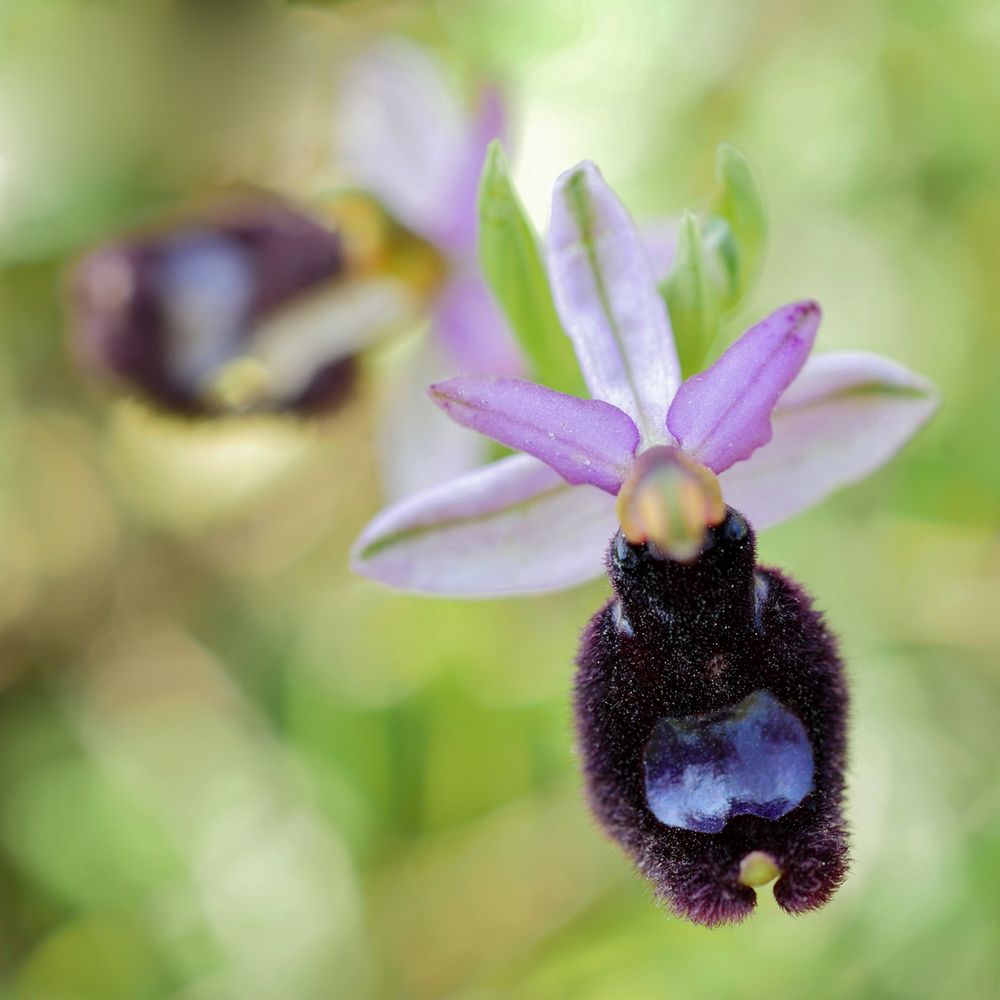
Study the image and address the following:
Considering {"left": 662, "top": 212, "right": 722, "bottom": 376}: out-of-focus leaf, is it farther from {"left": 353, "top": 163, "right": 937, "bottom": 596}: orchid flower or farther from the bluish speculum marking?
the bluish speculum marking

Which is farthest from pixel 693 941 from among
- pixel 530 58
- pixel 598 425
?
pixel 530 58

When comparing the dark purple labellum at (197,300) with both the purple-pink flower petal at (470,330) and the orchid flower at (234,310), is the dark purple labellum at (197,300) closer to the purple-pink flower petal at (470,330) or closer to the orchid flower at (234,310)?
the orchid flower at (234,310)

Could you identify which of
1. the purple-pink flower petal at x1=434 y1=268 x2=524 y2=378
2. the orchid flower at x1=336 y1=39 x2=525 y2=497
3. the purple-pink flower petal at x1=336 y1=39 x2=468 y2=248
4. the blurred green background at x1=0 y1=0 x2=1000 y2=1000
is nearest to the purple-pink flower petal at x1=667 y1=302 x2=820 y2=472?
the orchid flower at x1=336 y1=39 x2=525 y2=497

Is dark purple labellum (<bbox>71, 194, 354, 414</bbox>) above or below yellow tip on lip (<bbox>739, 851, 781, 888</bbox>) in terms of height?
above

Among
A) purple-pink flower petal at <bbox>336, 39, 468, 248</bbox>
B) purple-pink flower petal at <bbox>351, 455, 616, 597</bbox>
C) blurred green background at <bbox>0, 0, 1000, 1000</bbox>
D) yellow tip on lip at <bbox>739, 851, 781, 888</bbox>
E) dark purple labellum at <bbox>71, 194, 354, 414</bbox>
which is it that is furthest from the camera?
blurred green background at <bbox>0, 0, 1000, 1000</bbox>

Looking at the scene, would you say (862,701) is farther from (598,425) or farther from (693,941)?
(598,425)

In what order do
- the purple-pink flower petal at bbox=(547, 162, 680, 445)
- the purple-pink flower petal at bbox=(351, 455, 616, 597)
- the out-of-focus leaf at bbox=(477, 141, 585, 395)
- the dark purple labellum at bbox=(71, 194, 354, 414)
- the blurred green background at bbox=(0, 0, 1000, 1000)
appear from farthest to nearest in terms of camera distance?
the blurred green background at bbox=(0, 0, 1000, 1000)
the dark purple labellum at bbox=(71, 194, 354, 414)
the out-of-focus leaf at bbox=(477, 141, 585, 395)
the purple-pink flower petal at bbox=(351, 455, 616, 597)
the purple-pink flower petal at bbox=(547, 162, 680, 445)
